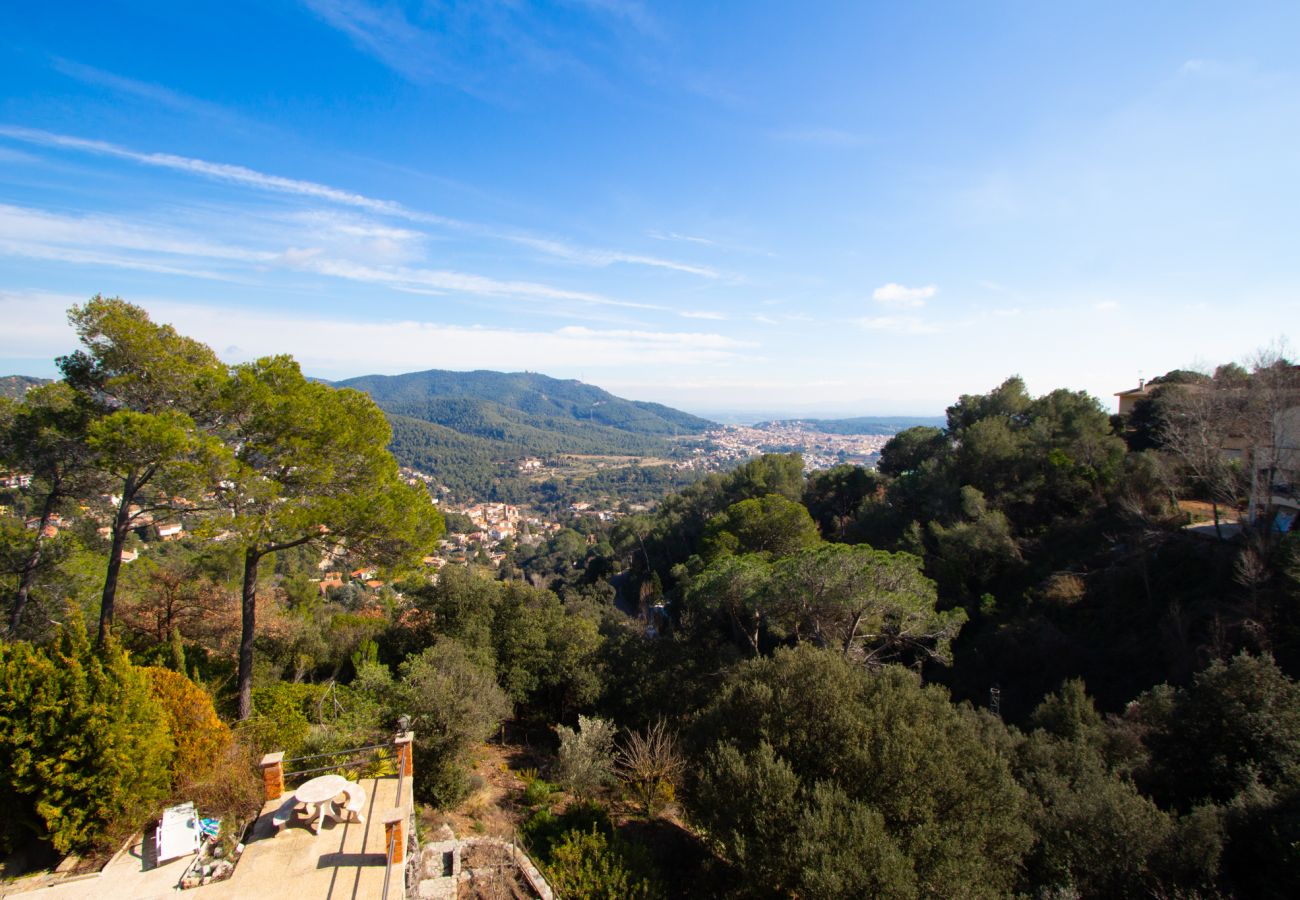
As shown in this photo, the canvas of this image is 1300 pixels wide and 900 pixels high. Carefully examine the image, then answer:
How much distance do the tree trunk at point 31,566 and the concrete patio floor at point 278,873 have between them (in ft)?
19.7

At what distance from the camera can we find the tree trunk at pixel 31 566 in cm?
905

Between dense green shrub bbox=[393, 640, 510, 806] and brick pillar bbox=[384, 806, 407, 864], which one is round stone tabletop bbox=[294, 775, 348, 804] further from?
dense green shrub bbox=[393, 640, 510, 806]

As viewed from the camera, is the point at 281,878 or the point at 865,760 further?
the point at 865,760

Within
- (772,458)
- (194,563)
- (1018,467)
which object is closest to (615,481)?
(772,458)

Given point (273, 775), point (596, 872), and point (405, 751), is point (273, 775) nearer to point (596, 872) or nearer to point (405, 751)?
point (405, 751)

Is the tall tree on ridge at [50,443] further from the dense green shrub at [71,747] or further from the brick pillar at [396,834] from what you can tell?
the brick pillar at [396,834]

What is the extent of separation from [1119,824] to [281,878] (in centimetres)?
927

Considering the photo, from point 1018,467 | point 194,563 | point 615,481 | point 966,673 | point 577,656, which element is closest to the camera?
point 194,563

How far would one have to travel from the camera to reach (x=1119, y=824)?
22.6 feet

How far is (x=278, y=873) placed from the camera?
17.9 feet

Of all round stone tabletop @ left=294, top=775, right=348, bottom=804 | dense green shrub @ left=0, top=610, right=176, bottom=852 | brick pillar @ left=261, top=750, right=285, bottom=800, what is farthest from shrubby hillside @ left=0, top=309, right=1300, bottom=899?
round stone tabletop @ left=294, top=775, right=348, bottom=804

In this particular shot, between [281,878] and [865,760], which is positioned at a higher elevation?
[865,760]

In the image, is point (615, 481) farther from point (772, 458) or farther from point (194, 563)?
point (194, 563)

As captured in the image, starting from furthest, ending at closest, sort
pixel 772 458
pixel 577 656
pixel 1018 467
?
pixel 772 458 → pixel 1018 467 → pixel 577 656
